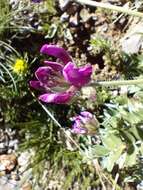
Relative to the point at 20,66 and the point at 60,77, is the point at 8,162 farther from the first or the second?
the point at 60,77

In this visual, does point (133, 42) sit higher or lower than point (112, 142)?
higher

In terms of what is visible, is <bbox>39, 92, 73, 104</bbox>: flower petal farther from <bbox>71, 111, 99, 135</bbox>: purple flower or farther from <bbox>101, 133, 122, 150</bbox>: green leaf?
<bbox>71, 111, 99, 135</bbox>: purple flower

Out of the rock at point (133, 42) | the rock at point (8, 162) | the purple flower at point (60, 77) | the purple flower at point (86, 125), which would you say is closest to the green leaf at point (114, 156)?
the purple flower at point (86, 125)

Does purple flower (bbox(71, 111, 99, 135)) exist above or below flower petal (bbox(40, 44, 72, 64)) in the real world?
below

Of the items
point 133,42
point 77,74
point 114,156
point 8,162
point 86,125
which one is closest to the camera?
point 77,74

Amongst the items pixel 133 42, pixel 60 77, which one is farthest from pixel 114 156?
pixel 133 42

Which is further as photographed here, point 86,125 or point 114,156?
point 86,125

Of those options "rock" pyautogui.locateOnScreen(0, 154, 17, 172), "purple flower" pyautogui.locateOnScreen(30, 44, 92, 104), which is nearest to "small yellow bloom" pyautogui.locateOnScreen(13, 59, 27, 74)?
"rock" pyautogui.locateOnScreen(0, 154, 17, 172)
